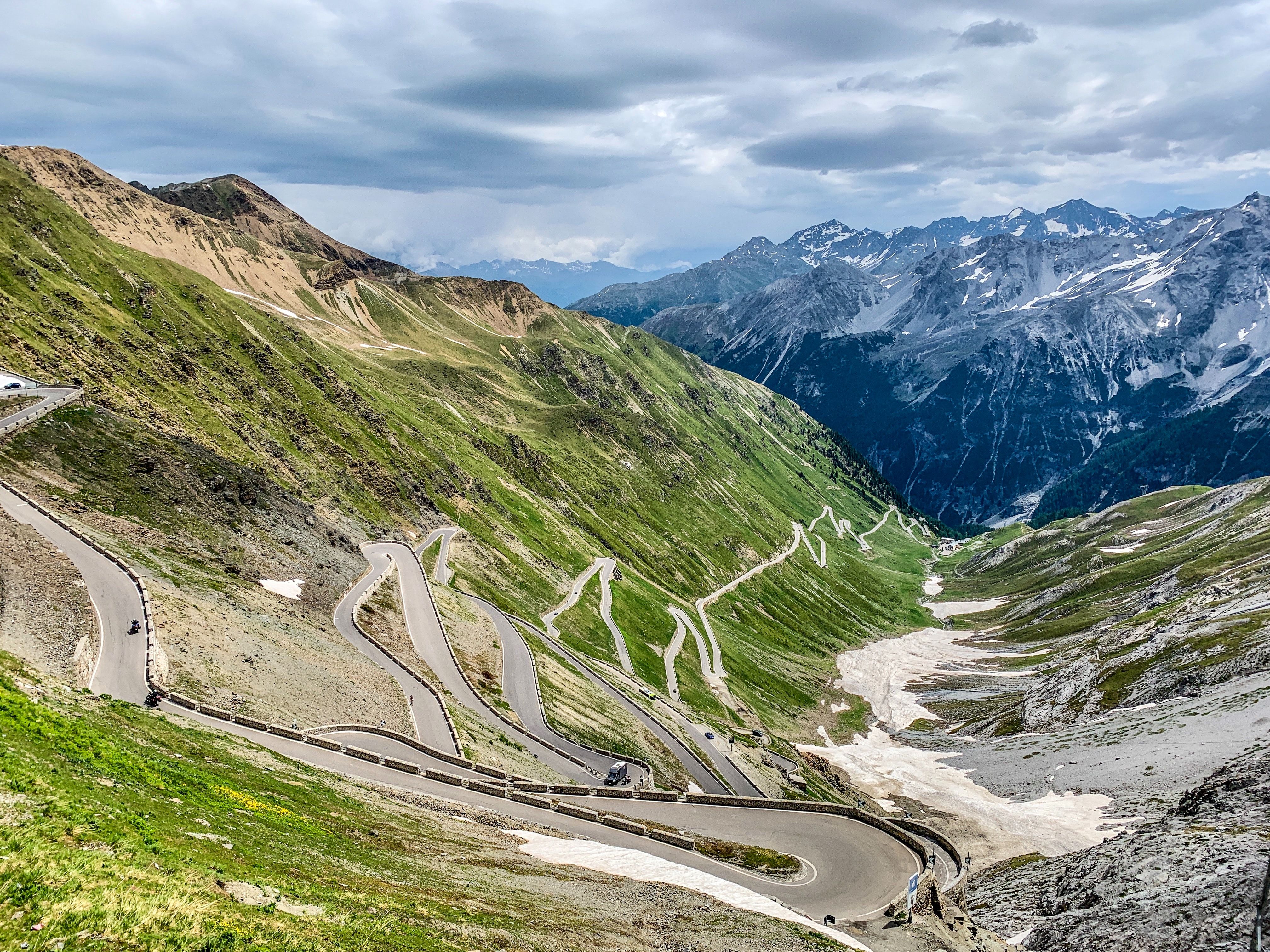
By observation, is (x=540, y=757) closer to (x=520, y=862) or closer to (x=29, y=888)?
(x=520, y=862)

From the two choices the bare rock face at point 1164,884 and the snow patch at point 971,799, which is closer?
the bare rock face at point 1164,884

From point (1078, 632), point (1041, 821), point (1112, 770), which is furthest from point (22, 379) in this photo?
point (1078, 632)

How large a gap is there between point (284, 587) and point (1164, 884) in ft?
250

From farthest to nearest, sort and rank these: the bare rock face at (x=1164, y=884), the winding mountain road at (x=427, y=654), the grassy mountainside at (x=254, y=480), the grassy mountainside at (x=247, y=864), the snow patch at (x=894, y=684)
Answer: the snow patch at (x=894, y=684)
the winding mountain road at (x=427, y=654)
the grassy mountainside at (x=254, y=480)
the bare rock face at (x=1164, y=884)
the grassy mountainside at (x=247, y=864)

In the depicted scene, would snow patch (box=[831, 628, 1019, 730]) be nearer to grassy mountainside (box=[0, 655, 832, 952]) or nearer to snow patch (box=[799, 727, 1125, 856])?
snow patch (box=[799, 727, 1125, 856])

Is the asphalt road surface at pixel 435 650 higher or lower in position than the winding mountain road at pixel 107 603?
higher

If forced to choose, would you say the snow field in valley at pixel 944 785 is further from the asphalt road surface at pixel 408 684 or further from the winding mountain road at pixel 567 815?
the asphalt road surface at pixel 408 684

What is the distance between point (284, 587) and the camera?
7612 centimetres

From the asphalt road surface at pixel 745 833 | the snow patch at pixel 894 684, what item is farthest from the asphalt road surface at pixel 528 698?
the snow patch at pixel 894 684

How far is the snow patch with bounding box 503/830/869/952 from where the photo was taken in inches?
1646

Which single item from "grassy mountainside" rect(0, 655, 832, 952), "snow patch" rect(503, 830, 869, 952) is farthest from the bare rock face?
"grassy mountainside" rect(0, 655, 832, 952)

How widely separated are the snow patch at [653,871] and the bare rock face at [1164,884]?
17.9 m

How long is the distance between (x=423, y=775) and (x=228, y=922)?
114ft

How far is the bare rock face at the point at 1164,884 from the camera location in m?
42.0
